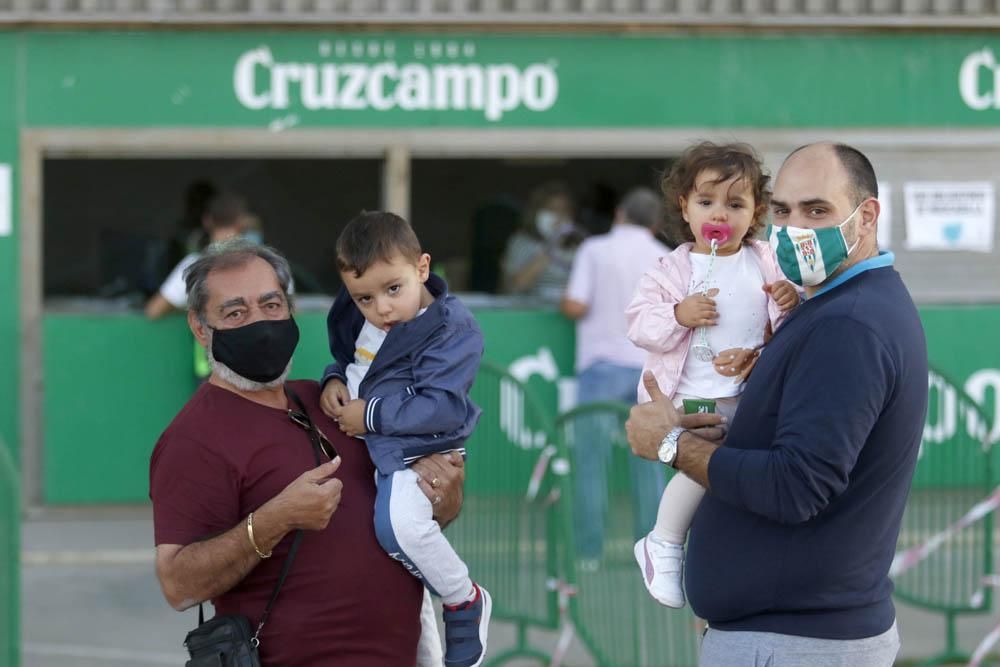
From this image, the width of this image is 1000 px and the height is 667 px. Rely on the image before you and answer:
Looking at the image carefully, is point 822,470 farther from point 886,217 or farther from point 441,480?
point 886,217

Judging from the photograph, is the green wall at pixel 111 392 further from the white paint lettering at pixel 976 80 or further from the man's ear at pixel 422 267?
the man's ear at pixel 422 267

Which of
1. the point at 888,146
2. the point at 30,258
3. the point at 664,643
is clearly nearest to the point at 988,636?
the point at 664,643

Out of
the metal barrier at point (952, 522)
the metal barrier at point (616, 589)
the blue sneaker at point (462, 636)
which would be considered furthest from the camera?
the metal barrier at point (952, 522)

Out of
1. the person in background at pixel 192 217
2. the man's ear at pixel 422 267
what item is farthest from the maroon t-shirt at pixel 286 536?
the person in background at pixel 192 217

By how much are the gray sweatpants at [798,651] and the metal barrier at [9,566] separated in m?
1.71

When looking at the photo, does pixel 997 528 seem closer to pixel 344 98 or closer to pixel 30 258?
pixel 344 98

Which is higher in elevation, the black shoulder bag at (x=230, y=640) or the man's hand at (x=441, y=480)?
the man's hand at (x=441, y=480)

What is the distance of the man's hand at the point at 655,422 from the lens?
10.6ft

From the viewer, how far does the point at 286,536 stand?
3.24m

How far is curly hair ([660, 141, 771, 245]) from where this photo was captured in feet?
11.3

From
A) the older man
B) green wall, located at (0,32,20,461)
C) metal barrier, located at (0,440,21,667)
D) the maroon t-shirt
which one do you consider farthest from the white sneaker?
green wall, located at (0,32,20,461)

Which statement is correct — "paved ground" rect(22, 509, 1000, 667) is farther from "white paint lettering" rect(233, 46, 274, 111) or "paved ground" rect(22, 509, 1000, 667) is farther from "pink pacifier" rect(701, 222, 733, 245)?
"pink pacifier" rect(701, 222, 733, 245)

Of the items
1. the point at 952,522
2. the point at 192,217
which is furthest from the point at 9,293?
the point at 952,522

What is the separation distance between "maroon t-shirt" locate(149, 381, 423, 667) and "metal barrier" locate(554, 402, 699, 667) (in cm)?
245
